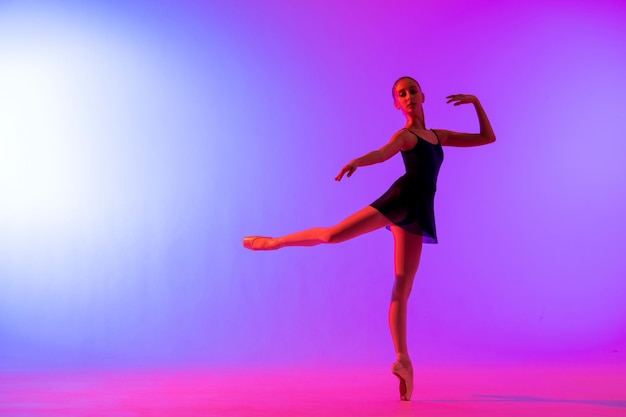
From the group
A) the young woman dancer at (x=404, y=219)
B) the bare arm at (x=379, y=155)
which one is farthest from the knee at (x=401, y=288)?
the bare arm at (x=379, y=155)

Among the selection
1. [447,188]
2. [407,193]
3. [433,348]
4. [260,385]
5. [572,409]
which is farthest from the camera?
[447,188]

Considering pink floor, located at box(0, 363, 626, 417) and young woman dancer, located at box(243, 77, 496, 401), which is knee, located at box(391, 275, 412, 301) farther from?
pink floor, located at box(0, 363, 626, 417)

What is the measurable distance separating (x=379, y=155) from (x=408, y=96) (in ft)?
1.70

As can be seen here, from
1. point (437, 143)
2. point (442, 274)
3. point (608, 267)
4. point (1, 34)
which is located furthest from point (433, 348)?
point (1, 34)

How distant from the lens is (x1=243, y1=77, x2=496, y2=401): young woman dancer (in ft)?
10.9

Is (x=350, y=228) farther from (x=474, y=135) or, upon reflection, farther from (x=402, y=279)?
(x=474, y=135)

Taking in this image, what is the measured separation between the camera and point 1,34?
5.70 m

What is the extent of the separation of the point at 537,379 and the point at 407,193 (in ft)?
4.63

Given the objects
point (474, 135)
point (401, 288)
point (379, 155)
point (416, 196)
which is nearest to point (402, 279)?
point (401, 288)

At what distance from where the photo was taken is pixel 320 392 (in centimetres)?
353

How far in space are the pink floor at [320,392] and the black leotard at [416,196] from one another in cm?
80

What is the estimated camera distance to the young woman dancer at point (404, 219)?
3.33m

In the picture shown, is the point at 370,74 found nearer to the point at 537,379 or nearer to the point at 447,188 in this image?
the point at 447,188

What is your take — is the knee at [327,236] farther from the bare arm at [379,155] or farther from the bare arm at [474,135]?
the bare arm at [474,135]
